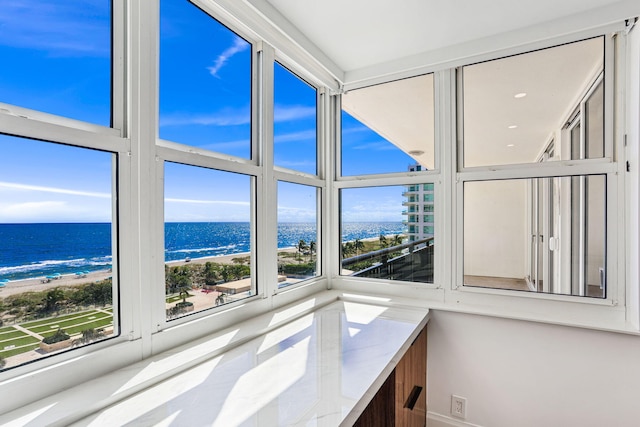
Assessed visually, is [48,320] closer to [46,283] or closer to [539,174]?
[46,283]

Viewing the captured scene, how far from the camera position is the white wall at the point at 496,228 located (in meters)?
2.10

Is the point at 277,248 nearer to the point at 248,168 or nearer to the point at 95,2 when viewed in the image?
the point at 248,168

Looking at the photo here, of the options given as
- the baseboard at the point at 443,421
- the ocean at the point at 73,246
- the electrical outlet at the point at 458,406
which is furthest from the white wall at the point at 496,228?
the ocean at the point at 73,246

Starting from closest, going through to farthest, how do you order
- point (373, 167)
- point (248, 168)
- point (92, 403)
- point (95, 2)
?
point (92, 403) → point (95, 2) → point (248, 168) → point (373, 167)

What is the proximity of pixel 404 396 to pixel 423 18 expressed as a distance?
6.77 feet

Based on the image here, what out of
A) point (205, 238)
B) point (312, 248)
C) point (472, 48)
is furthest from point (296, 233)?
point (472, 48)

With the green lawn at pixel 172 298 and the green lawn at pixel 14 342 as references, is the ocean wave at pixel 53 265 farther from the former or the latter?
the green lawn at pixel 172 298

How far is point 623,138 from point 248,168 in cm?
208

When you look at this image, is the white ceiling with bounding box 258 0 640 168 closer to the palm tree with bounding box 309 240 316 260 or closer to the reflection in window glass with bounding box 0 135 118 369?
the palm tree with bounding box 309 240 316 260

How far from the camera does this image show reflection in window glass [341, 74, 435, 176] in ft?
7.73

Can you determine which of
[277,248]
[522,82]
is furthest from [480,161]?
[277,248]

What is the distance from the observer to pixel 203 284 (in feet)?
5.23

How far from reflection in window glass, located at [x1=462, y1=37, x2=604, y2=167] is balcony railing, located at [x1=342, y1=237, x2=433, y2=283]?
0.70 meters

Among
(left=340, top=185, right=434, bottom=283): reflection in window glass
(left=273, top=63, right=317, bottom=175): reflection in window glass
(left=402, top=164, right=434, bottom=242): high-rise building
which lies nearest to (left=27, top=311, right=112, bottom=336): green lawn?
(left=273, top=63, right=317, bottom=175): reflection in window glass
